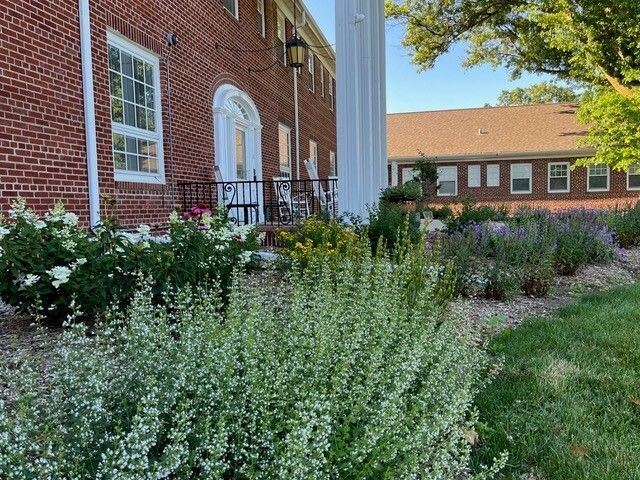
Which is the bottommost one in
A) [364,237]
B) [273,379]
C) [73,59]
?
[273,379]

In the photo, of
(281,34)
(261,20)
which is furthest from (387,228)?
(281,34)

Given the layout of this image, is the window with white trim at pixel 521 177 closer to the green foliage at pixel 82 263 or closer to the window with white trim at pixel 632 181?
the window with white trim at pixel 632 181

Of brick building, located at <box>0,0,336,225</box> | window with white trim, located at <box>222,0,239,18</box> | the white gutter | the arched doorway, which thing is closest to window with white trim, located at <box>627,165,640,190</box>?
brick building, located at <box>0,0,336,225</box>

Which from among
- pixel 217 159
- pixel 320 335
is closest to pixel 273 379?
pixel 320 335

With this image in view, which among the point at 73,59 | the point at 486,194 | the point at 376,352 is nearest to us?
the point at 376,352

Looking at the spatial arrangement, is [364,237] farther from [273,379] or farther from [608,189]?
[608,189]

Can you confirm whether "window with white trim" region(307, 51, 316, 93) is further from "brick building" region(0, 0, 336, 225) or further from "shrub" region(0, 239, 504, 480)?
"shrub" region(0, 239, 504, 480)

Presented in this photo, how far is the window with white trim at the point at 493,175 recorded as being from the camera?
75.7ft

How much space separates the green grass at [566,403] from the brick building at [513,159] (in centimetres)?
1829

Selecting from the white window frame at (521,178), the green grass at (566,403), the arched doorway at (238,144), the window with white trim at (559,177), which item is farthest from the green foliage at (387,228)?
the window with white trim at (559,177)

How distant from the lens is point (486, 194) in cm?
2317

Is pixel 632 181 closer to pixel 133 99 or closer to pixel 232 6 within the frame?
pixel 232 6

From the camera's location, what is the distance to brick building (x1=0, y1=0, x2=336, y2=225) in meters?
4.78

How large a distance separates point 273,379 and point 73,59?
16.3 feet
